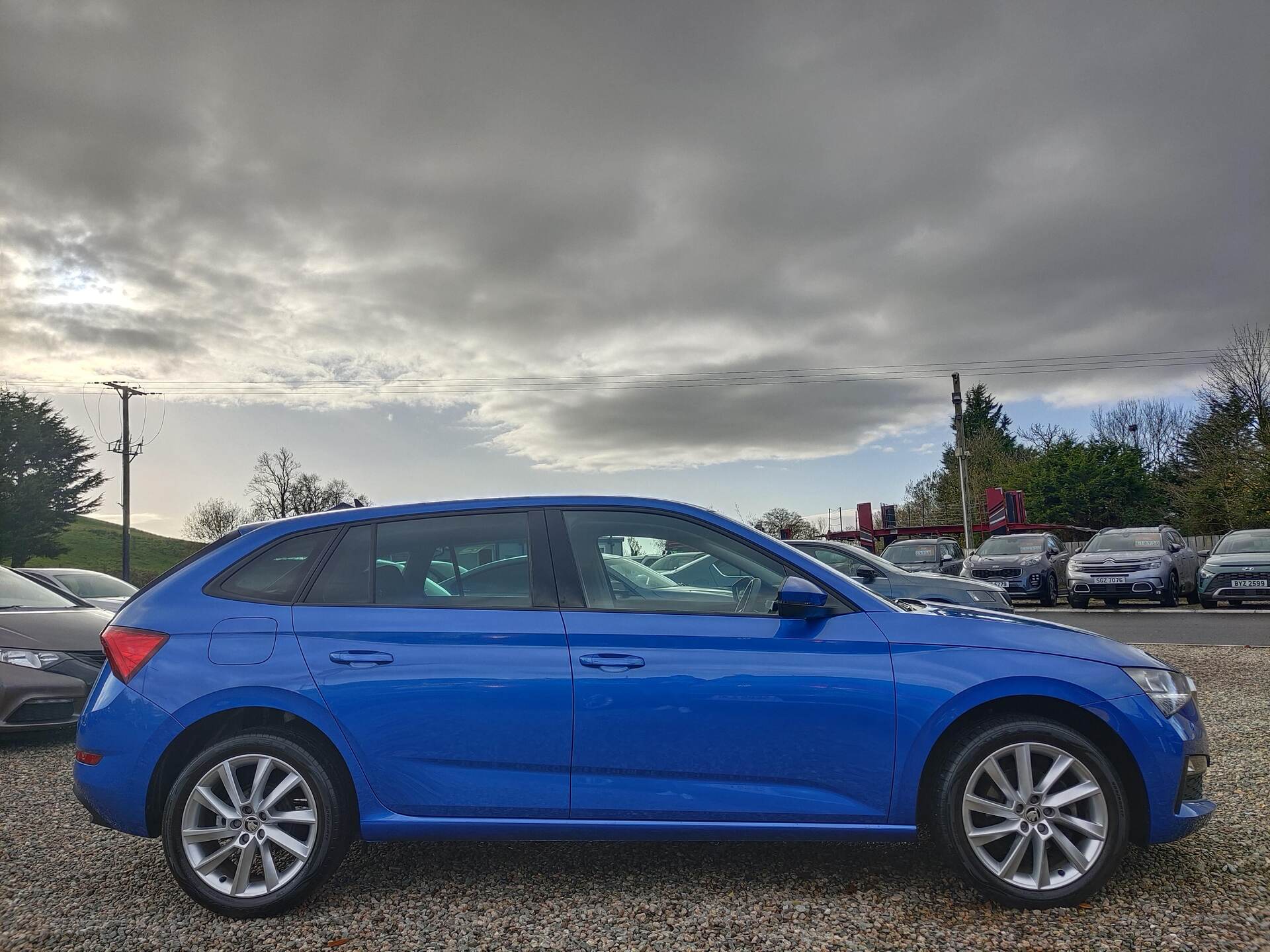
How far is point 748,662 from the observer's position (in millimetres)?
3191

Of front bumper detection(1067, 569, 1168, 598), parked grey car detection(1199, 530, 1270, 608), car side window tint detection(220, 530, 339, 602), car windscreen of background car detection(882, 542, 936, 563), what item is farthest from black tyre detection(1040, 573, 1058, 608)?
car side window tint detection(220, 530, 339, 602)

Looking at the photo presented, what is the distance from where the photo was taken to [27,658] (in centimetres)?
612

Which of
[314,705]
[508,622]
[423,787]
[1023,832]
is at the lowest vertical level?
[1023,832]

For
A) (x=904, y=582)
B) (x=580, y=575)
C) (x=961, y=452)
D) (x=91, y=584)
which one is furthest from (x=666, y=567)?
(x=961, y=452)

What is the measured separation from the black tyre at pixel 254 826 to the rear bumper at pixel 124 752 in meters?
0.13

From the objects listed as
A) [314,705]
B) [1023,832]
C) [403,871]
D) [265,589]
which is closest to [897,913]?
[1023,832]

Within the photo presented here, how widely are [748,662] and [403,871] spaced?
70.0 inches

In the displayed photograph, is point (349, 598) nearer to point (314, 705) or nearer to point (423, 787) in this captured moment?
point (314, 705)

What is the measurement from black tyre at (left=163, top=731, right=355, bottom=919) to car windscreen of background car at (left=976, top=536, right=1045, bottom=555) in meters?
18.5

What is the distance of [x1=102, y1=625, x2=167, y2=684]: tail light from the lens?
3303 mm

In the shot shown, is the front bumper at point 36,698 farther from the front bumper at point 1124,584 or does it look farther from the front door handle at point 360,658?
the front bumper at point 1124,584

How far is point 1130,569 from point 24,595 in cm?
1811

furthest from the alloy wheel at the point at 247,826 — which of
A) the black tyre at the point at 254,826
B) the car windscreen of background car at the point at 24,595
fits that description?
the car windscreen of background car at the point at 24,595

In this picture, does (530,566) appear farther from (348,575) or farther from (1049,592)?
(1049,592)
